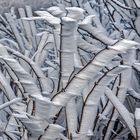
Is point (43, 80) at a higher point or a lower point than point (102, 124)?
higher

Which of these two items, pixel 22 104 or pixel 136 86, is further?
pixel 136 86

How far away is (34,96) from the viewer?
49 centimetres

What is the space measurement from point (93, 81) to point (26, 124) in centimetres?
13

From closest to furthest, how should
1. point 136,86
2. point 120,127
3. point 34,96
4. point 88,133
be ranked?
point 34,96 → point 88,133 → point 120,127 → point 136,86

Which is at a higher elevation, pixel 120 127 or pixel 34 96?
pixel 34 96

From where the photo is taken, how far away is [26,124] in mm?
498

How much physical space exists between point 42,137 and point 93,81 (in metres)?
0.12

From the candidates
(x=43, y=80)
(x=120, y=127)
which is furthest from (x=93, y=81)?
(x=120, y=127)

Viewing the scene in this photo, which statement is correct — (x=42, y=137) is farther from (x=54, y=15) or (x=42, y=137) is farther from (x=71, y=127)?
(x=54, y=15)

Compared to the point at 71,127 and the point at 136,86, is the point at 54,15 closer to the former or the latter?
the point at 71,127

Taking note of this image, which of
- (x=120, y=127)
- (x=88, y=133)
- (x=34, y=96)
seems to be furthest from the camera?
(x=120, y=127)

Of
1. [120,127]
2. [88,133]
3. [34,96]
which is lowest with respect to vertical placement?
[120,127]

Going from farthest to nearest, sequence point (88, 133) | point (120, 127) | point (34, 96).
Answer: point (120, 127) < point (88, 133) < point (34, 96)

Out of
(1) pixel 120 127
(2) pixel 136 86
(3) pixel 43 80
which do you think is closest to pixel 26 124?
(3) pixel 43 80
